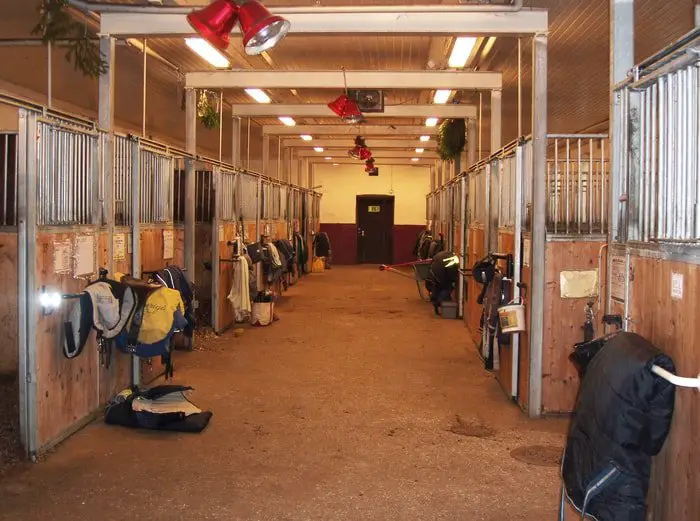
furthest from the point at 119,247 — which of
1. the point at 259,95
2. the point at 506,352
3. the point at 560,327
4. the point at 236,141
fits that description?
the point at 236,141

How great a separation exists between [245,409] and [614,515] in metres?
3.28

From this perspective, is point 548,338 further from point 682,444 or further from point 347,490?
point 682,444

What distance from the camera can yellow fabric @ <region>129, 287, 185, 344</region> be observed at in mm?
4281

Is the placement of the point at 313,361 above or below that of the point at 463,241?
below

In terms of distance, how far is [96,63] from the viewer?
5.18 metres

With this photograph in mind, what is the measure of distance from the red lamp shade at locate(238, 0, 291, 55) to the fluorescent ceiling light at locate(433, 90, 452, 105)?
5854mm

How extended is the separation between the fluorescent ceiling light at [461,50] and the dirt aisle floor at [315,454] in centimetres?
304

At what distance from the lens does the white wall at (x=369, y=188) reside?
20.2 m

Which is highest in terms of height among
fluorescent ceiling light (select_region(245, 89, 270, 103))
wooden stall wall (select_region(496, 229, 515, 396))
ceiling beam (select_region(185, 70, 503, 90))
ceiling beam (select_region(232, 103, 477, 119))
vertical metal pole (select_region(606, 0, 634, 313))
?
fluorescent ceiling light (select_region(245, 89, 270, 103))

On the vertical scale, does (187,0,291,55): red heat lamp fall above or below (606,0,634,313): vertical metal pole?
above

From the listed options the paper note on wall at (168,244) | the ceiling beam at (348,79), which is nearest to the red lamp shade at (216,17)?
the paper note on wall at (168,244)

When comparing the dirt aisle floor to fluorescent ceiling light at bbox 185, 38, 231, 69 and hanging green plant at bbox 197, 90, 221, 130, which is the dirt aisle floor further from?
hanging green plant at bbox 197, 90, 221, 130

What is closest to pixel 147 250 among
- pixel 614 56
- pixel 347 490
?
pixel 347 490

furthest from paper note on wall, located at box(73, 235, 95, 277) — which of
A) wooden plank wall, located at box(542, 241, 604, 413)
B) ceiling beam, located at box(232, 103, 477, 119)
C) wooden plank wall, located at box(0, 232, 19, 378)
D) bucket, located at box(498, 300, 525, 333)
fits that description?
ceiling beam, located at box(232, 103, 477, 119)
